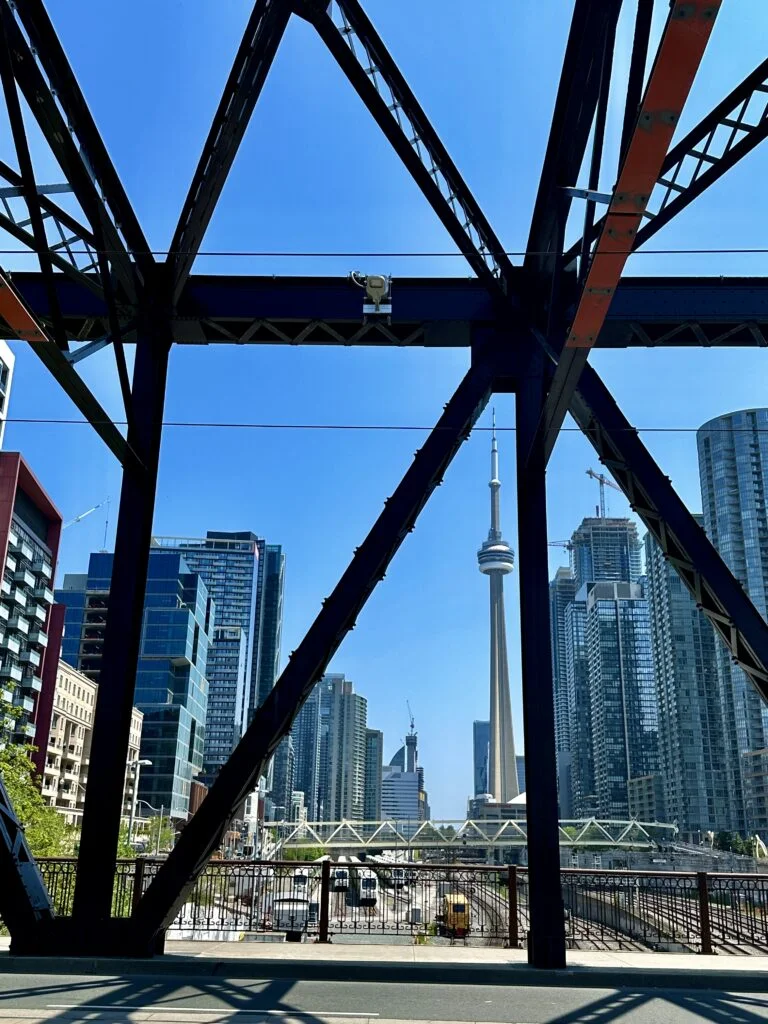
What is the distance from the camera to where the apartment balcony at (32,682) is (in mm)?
83125

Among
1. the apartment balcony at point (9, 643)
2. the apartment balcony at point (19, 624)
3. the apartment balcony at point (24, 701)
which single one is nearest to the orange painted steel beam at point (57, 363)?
the apartment balcony at point (9, 643)

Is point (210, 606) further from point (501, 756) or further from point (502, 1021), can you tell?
point (502, 1021)

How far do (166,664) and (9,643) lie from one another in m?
55.1

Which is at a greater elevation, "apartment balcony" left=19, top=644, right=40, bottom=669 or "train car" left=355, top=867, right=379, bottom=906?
"apartment balcony" left=19, top=644, right=40, bottom=669

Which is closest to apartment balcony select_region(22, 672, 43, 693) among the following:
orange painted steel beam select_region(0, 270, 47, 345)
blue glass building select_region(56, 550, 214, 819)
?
blue glass building select_region(56, 550, 214, 819)

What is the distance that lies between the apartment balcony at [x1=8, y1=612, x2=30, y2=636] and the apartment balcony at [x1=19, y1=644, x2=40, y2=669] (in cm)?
192

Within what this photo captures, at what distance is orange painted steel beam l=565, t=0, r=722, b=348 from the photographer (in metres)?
4.66

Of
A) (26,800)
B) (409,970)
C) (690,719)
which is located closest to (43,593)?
(26,800)

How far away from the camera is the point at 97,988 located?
25.0ft

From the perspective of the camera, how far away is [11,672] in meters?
80.2

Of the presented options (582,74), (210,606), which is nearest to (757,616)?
(582,74)

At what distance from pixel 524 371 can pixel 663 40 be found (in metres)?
5.78

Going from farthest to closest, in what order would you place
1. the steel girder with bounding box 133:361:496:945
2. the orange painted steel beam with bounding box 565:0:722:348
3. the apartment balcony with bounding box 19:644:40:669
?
the apartment balcony with bounding box 19:644:40:669, the steel girder with bounding box 133:361:496:945, the orange painted steel beam with bounding box 565:0:722:348

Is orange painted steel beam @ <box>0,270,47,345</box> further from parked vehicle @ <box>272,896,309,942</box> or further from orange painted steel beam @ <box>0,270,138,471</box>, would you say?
parked vehicle @ <box>272,896,309,942</box>
